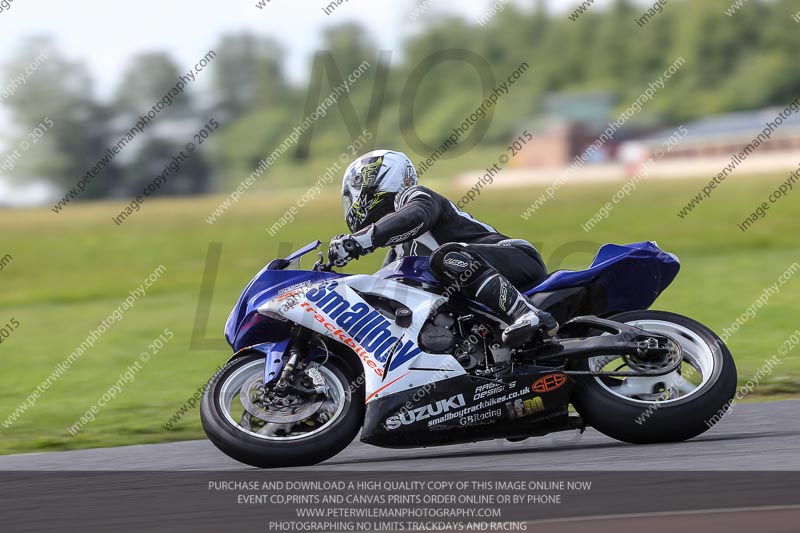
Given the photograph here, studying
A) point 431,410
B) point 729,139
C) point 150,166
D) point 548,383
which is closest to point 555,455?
point 548,383

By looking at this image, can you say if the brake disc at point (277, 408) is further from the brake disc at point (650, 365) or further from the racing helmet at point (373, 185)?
the brake disc at point (650, 365)

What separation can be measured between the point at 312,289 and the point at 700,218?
28.4 meters

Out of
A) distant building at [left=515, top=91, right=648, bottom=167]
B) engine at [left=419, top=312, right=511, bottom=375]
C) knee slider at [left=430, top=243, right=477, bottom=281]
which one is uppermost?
knee slider at [left=430, top=243, right=477, bottom=281]

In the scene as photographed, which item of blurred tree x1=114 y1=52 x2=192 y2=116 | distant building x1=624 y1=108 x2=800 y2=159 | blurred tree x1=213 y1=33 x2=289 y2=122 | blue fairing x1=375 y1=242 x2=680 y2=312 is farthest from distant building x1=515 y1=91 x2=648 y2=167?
blue fairing x1=375 y1=242 x2=680 y2=312

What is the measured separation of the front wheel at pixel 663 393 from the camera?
583cm

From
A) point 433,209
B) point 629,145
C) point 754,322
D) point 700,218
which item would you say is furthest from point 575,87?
point 433,209

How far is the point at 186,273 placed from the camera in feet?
99.1

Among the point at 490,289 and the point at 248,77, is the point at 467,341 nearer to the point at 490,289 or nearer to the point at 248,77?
the point at 490,289

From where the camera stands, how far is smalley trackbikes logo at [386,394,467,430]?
583 centimetres

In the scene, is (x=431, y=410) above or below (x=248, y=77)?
above

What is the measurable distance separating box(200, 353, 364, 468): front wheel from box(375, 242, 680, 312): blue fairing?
29.4 inches

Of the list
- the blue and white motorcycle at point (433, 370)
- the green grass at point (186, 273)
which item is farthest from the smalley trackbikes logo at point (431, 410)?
the green grass at point (186, 273)

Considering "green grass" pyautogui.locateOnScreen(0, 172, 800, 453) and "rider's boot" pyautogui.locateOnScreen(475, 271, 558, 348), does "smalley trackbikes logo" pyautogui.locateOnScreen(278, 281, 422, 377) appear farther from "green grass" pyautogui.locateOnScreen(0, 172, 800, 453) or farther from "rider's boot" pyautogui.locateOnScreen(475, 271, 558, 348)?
"green grass" pyautogui.locateOnScreen(0, 172, 800, 453)

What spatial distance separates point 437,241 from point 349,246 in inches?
28.3
